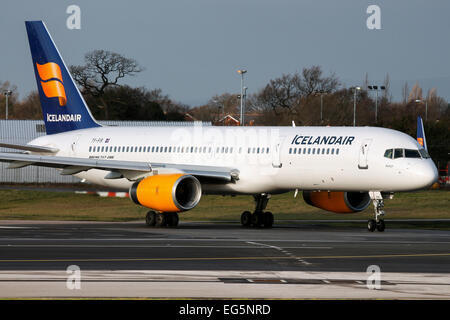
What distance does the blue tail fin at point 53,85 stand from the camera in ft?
144

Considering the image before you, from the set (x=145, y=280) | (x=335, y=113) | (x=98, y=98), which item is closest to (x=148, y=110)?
(x=98, y=98)

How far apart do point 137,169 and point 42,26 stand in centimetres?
1101

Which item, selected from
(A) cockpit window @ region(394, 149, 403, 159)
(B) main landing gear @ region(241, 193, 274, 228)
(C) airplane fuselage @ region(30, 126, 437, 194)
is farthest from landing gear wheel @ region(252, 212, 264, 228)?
(A) cockpit window @ region(394, 149, 403, 159)

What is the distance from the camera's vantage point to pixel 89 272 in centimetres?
1881

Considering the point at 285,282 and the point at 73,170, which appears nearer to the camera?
the point at 285,282

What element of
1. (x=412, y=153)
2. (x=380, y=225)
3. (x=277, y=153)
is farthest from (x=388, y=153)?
(x=277, y=153)

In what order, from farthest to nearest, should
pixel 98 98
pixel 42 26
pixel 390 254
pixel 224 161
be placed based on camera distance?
pixel 98 98, pixel 42 26, pixel 224 161, pixel 390 254

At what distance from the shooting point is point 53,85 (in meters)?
44.2

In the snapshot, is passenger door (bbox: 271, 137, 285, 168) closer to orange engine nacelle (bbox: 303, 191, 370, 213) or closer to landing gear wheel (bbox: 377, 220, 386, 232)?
orange engine nacelle (bbox: 303, 191, 370, 213)

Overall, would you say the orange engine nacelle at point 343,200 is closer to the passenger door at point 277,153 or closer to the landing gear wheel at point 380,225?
the passenger door at point 277,153

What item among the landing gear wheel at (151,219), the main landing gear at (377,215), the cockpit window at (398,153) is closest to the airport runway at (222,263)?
the main landing gear at (377,215)

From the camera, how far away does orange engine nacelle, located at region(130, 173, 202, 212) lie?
115ft

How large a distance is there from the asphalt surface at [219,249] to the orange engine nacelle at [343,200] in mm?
3362
